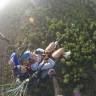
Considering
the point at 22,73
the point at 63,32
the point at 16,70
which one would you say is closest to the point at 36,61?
the point at 22,73

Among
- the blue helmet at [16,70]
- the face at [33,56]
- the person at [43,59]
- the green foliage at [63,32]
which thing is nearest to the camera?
the blue helmet at [16,70]

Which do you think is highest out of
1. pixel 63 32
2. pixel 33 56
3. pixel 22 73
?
pixel 33 56

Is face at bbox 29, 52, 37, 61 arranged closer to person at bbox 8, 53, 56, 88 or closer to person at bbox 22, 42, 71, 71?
person at bbox 22, 42, 71, 71

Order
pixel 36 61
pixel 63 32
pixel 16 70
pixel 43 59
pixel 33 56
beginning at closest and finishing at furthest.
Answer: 1. pixel 16 70
2. pixel 33 56
3. pixel 36 61
4. pixel 43 59
5. pixel 63 32

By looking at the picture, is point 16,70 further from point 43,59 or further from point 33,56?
point 43,59

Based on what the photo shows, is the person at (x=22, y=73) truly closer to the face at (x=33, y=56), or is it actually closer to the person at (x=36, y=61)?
the person at (x=36, y=61)

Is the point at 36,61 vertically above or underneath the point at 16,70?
underneath

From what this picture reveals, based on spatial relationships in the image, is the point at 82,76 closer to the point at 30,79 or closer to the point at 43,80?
the point at 43,80

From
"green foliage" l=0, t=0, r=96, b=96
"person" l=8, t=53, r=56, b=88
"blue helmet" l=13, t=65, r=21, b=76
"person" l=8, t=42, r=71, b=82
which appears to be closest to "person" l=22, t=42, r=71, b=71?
"person" l=8, t=42, r=71, b=82

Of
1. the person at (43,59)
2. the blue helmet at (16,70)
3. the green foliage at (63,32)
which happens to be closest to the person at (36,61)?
the person at (43,59)

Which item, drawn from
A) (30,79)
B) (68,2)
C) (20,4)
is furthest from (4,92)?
(68,2)

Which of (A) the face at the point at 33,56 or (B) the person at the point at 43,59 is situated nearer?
(A) the face at the point at 33,56

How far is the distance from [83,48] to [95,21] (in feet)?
7.90

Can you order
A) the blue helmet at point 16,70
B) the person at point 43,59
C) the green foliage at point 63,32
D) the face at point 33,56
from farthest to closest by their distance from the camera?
the green foliage at point 63,32
the person at point 43,59
the face at point 33,56
the blue helmet at point 16,70
